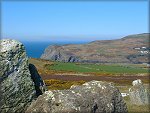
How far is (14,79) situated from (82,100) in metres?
4.94

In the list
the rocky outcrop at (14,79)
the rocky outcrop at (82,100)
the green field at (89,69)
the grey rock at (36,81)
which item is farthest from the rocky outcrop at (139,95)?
the green field at (89,69)

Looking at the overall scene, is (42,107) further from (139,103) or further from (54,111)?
(139,103)

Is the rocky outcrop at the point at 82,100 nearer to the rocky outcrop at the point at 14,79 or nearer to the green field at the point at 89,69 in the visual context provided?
the rocky outcrop at the point at 14,79

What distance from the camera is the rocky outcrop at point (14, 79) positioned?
2236 cm

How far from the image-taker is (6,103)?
2231cm

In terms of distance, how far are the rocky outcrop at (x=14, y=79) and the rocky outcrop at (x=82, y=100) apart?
174 centimetres

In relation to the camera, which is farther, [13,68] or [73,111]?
[13,68]

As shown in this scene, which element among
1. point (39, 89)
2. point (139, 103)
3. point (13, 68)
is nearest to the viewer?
point (13, 68)

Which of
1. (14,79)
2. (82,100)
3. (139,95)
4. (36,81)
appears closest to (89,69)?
(139,95)

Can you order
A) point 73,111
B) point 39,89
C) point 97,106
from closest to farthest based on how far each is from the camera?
point 73,111, point 97,106, point 39,89

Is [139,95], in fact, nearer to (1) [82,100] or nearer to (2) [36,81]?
(2) [36,81]

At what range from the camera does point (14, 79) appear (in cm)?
2278

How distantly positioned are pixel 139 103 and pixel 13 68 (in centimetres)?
1751

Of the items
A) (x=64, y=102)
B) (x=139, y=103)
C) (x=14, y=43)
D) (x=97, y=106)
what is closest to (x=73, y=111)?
(x=64, y=102)
